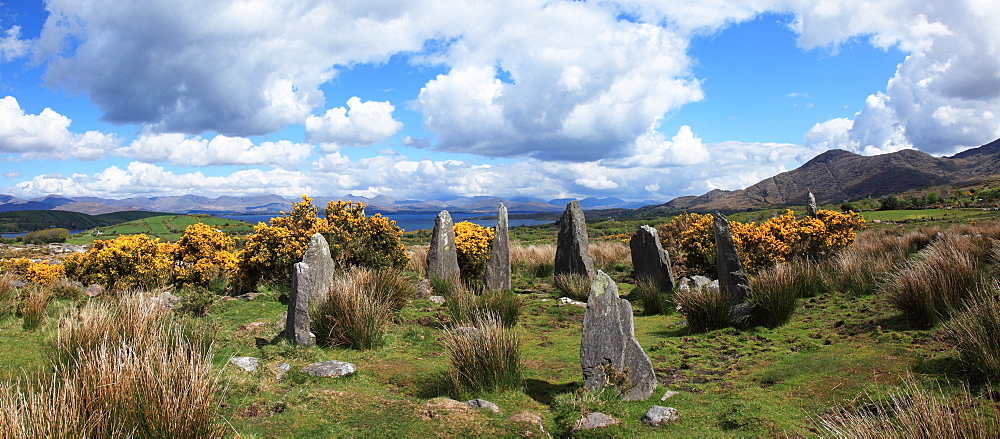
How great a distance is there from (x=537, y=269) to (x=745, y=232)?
301 inches

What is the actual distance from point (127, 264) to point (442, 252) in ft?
26.9

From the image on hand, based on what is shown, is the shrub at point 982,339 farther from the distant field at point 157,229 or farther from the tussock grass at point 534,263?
the distant field at point 157,229

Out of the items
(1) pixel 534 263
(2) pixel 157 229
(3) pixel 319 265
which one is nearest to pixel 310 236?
(3) pixel 319 265

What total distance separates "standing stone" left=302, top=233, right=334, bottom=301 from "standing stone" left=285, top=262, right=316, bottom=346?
4.48ft

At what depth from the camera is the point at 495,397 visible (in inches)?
247

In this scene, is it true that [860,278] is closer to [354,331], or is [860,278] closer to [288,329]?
[354,331]

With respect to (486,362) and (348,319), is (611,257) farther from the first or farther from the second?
(486,362)

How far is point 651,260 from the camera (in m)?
14.4

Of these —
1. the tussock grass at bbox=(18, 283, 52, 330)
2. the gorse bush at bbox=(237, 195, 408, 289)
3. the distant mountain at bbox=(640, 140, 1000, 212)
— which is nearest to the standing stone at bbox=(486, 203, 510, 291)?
the gorse bush at bbox=(237, 195, 408, 289)

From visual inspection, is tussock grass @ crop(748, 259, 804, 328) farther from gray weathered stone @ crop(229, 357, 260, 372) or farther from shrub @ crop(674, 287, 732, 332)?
Answer: gray weathered stone @ crop(229, 357, 260, 372)

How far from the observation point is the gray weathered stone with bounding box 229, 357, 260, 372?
688 cm

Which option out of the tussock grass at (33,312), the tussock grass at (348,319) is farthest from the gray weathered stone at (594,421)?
the tussock grass at (33,312)

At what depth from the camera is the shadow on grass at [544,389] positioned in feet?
21.1

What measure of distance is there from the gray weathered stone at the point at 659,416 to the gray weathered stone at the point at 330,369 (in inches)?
165
